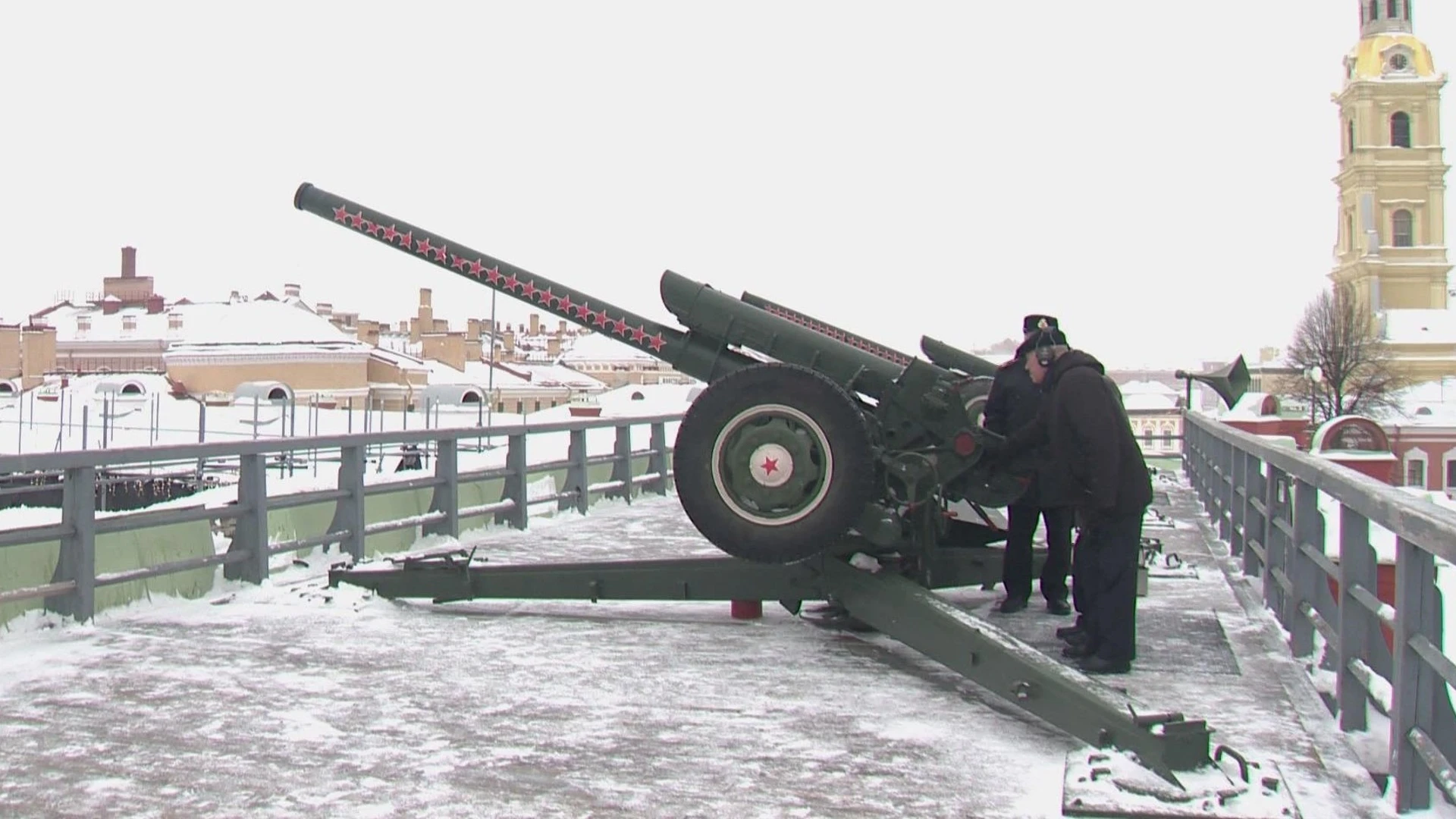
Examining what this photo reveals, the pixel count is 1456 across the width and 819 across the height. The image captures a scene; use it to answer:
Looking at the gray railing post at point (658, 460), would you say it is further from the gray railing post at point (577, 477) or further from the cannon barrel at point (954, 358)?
the cannon barrel at point (954, 358)

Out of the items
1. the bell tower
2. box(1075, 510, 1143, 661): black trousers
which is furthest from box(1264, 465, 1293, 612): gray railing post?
the bell tower

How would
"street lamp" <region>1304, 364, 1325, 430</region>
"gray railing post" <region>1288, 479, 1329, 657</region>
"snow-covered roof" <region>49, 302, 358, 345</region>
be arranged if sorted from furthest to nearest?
1. "snow-covered roof" <region>49, 302, 358, 345</region>
2. "street lamp" <region>1304, 364, 1325, 430</region>
3. "gray railing post" <region>1288, 479, 1329, 657</region>

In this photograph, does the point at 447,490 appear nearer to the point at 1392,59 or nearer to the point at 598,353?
the point at 598,353

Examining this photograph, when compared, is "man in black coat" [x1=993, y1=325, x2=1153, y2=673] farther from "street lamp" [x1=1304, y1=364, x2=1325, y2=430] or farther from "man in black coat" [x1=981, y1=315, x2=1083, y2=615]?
"street lamp" [x1=1304, y1=364, x2=1325, y2=430]

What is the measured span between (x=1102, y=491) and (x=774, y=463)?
1.49m

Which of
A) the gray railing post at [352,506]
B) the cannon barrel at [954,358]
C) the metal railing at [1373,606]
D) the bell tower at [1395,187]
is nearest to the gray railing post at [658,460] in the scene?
the gray railing post at [352,506]

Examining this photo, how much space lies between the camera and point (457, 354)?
82.9 metres

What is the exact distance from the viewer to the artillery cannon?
223 inches

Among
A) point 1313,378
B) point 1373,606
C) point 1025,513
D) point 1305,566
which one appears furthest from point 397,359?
point 1373,606

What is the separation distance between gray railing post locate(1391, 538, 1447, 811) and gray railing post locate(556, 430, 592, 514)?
998 cm

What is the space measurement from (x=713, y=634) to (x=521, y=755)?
2419mm

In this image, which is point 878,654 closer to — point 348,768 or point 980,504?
point 980,504

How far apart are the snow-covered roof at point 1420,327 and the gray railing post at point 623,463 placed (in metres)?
83.2

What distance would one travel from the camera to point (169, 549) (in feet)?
27.4
